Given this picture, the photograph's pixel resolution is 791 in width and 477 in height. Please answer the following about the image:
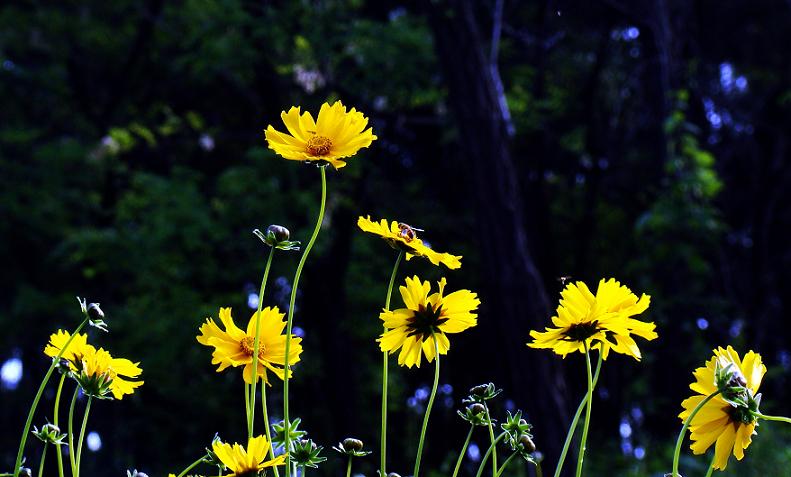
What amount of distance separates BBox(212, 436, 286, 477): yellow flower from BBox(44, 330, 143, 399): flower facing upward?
0.49 ft

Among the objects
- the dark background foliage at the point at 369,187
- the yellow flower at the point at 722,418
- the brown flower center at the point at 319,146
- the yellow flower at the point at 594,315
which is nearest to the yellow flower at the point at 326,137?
the brown flower center at the point at 319,146

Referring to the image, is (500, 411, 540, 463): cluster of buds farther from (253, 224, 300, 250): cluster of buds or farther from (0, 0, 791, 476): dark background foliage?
(0, 0, 791, 476): dark background foliage

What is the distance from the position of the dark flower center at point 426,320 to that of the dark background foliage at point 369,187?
4.53m

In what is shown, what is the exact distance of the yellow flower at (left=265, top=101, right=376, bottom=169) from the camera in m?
1.08

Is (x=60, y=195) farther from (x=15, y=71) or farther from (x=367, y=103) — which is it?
(x=367, y=103)

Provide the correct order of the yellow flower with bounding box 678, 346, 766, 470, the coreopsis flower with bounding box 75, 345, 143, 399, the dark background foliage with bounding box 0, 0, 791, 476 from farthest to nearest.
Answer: the dark background foliage with bounding box 0, 0, 791, 476, the coreopsis flower with bounding box 75, 345, 143, 399, the yellow flower with bounding box 678, 346, 766, 470

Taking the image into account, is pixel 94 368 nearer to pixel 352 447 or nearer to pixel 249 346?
pixel 249 346

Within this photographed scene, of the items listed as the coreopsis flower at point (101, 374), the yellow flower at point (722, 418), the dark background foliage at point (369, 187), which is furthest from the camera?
the dark background foliage at point (369, 187)

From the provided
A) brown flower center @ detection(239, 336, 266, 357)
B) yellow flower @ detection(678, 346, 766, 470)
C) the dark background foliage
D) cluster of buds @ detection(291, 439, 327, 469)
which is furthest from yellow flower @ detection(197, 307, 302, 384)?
the dark background foliage

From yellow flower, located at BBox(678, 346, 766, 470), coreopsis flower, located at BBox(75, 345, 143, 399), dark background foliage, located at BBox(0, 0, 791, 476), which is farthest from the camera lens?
dark background foliage, located at BBox(0, 0, 791, 476)

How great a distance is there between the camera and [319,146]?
1.09 meters

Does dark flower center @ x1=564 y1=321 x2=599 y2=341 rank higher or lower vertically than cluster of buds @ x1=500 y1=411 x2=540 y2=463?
higher

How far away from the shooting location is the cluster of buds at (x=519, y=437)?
3.25ft

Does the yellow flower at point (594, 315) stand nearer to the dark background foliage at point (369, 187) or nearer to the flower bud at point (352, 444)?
the flower bud at point (352, 444)
